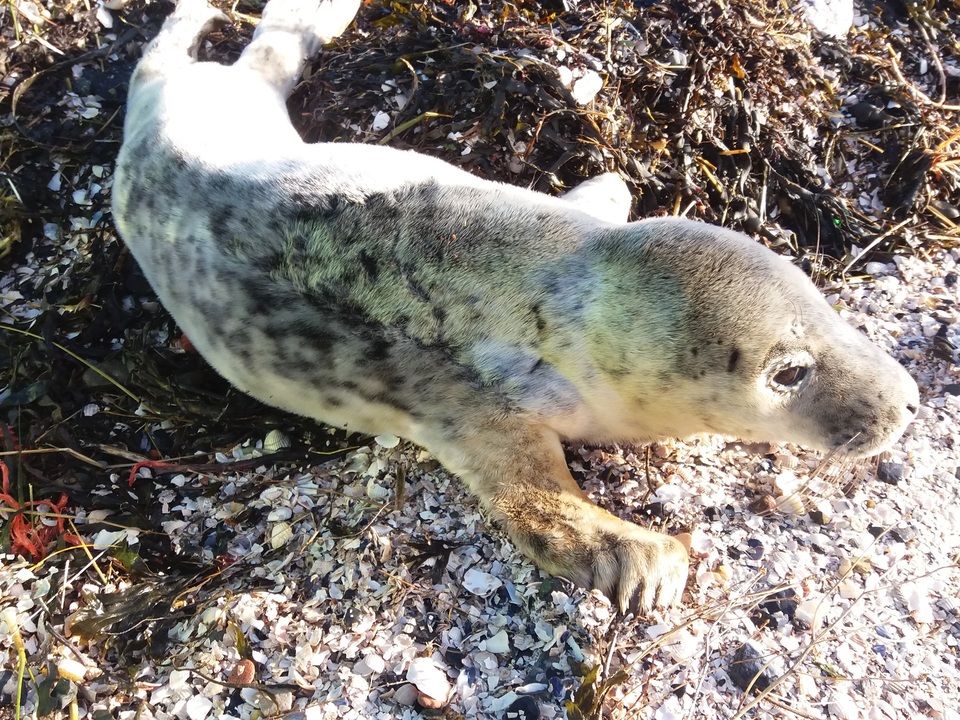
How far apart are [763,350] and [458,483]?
3.46 ft

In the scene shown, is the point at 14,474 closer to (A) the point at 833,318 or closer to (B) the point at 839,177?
(A) the point at 833,318

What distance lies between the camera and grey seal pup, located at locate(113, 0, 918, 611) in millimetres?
1881

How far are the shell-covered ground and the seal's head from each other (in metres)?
0.40

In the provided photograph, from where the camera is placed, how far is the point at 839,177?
10.2ft

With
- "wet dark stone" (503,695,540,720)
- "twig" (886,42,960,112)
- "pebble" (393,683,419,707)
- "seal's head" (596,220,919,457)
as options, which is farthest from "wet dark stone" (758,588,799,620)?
"twig" (886,42,960,112)

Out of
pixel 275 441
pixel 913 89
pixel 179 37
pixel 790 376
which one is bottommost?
pixel 275 441

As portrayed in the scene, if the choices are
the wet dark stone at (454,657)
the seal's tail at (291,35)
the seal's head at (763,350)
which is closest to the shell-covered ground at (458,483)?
the wet dark stone at (454,657)

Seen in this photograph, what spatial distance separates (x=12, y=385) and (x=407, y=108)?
1969 millimetres

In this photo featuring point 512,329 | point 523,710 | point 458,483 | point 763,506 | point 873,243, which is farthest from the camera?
point 873,243

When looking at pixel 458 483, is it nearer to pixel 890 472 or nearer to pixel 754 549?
pixel 754 549

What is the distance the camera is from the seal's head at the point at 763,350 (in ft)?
6.04

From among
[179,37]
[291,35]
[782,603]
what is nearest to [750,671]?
[782,603]

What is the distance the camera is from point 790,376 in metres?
1.90

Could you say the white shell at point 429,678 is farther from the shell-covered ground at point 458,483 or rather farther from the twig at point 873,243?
the twig at point 873,243
